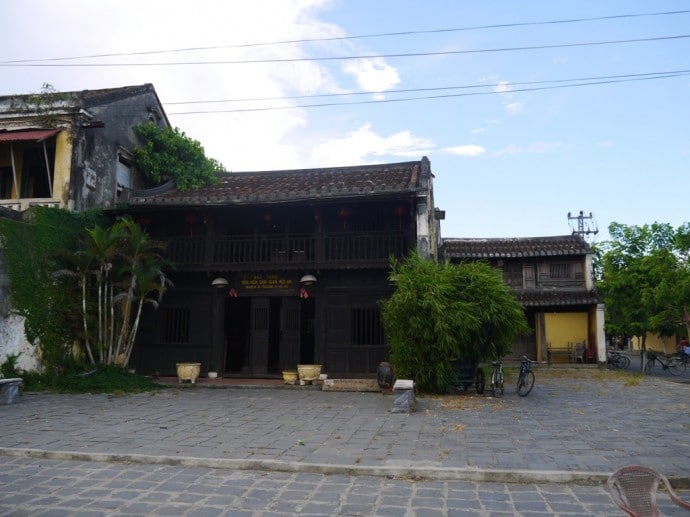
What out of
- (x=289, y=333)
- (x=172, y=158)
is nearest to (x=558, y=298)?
(x=289, y=333)

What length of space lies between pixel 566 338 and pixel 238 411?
19.1 m

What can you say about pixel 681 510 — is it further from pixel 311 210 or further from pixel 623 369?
pixel 623 369

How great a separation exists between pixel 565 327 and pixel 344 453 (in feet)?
68.4

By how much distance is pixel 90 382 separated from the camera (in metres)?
12.3

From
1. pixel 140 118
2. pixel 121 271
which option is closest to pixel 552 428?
pixel 121 271

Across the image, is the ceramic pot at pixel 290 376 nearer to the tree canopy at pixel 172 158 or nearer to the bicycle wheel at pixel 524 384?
the bicycle wheel at pixel 524 384

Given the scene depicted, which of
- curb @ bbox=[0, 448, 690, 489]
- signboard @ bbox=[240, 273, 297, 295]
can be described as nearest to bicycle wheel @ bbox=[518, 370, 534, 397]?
signboard @ bbox=[240, 273, 297, 295]

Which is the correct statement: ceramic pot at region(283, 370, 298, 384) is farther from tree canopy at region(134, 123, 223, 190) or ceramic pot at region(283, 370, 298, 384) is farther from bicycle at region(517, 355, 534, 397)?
tree canopy at region(134, 123, 223, 190)

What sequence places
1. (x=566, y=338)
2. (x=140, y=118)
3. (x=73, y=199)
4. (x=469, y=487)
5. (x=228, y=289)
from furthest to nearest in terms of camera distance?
(x=566, y=338)
(x=140, y=118)
(x=228, y=289)
(x=73, y=199)
(x=469, y=487)

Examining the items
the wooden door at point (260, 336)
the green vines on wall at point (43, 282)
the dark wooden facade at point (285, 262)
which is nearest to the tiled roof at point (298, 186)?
the dark wooden facade at point (285, 262)

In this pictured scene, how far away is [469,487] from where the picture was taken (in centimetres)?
507

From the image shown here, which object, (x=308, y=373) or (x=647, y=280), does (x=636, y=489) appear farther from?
(x=647, y=280)

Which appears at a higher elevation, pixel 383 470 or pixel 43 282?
pixel 43 282

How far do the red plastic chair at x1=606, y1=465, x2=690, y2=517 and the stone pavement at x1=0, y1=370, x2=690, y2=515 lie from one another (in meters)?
1.92
